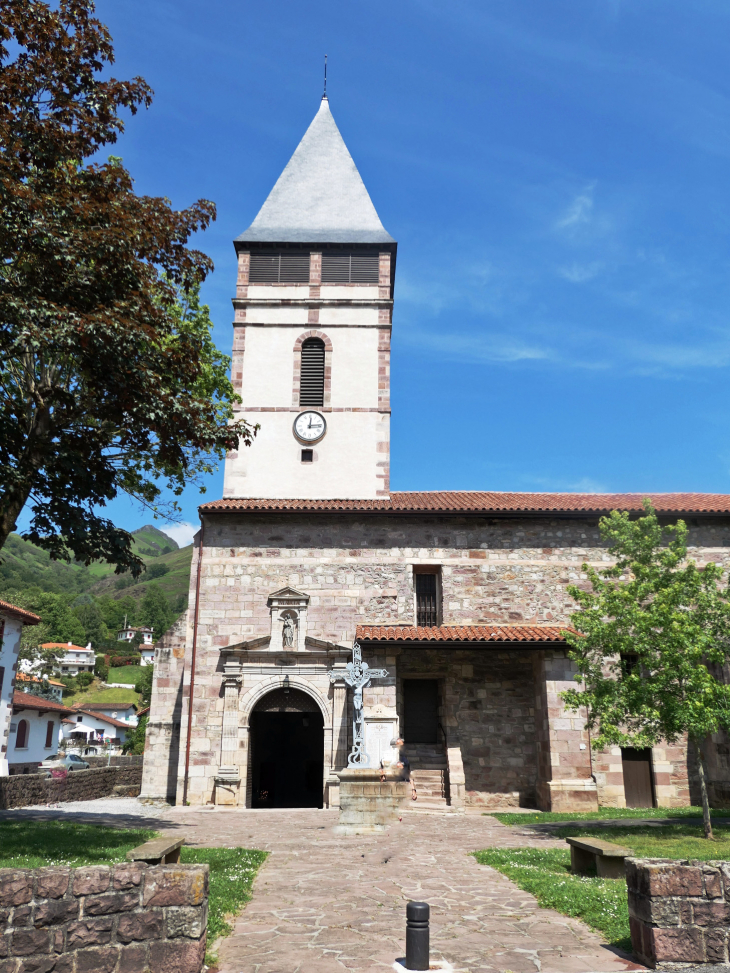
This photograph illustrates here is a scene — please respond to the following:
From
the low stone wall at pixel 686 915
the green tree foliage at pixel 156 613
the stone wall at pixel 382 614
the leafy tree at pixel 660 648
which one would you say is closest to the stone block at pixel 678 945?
the low stone wall at pixel 686 915

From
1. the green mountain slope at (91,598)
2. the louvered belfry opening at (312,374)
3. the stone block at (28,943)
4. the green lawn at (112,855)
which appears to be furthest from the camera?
the green mountain slope at (91,598)

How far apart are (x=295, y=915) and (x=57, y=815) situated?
11.5m

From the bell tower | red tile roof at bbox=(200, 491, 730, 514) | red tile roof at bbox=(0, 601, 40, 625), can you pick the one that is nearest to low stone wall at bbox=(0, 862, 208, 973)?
red tile roof at bbox=(200, 491, 730, 514)

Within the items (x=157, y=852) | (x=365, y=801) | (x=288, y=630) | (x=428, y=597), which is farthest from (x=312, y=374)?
(x=157, y=852)

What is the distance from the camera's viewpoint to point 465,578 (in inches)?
849

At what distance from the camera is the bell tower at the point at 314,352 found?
79.5ft

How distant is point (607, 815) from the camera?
17312 mm

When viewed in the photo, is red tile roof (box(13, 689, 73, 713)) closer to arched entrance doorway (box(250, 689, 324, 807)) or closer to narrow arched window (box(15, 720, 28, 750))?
narrow arched window (box(15, 720, 28, 750))

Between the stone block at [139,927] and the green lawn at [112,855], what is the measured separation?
1143mm

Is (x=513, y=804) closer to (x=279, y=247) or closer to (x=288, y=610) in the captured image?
(x=288, y=610)

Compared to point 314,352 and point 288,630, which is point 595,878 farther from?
point 314,352

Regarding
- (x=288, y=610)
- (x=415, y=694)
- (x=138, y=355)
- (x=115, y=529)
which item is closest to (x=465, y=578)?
(x=415, y=694)

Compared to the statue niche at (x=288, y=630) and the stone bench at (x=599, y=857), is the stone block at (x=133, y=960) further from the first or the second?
the statue niche at (x=288, y=630)

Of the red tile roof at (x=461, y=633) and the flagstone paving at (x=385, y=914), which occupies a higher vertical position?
the red tile roof at (x=461, y=633)
